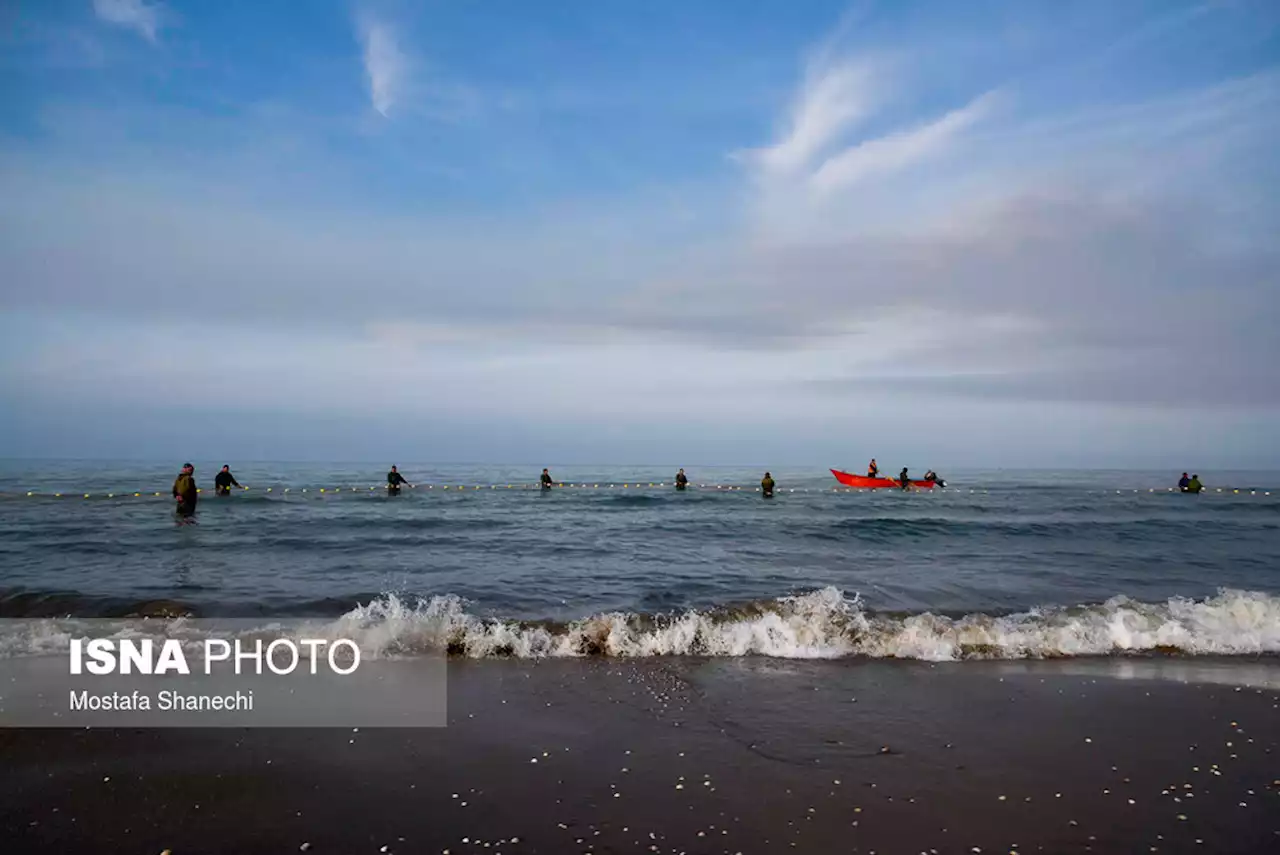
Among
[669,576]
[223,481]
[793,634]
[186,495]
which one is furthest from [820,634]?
[223,481]

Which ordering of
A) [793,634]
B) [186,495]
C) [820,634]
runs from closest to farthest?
[793,634], [820,634], [186,495]

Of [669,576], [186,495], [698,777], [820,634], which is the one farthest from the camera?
[186,495]

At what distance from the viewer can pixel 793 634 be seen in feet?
32.3

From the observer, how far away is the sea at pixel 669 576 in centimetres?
986

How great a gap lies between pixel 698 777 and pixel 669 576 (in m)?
9.36

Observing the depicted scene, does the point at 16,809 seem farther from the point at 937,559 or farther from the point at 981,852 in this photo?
the point at 937,559

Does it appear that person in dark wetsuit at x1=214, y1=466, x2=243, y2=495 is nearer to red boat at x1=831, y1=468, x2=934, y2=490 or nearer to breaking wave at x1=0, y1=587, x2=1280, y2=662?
breaking wave at x1=0, y1=587, x2=1280, y2=662

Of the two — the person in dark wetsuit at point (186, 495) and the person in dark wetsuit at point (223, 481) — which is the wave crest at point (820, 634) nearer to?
the person in dark wetsuit at point (186, 495)

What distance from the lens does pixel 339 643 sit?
9.24 metres

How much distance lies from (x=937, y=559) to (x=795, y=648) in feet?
33.8

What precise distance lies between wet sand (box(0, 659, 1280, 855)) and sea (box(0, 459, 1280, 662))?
77.5 inches

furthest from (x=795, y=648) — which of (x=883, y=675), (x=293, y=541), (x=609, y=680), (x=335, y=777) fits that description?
(x=293, y=541)

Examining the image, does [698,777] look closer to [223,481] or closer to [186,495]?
[186,495]

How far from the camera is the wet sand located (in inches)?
184
